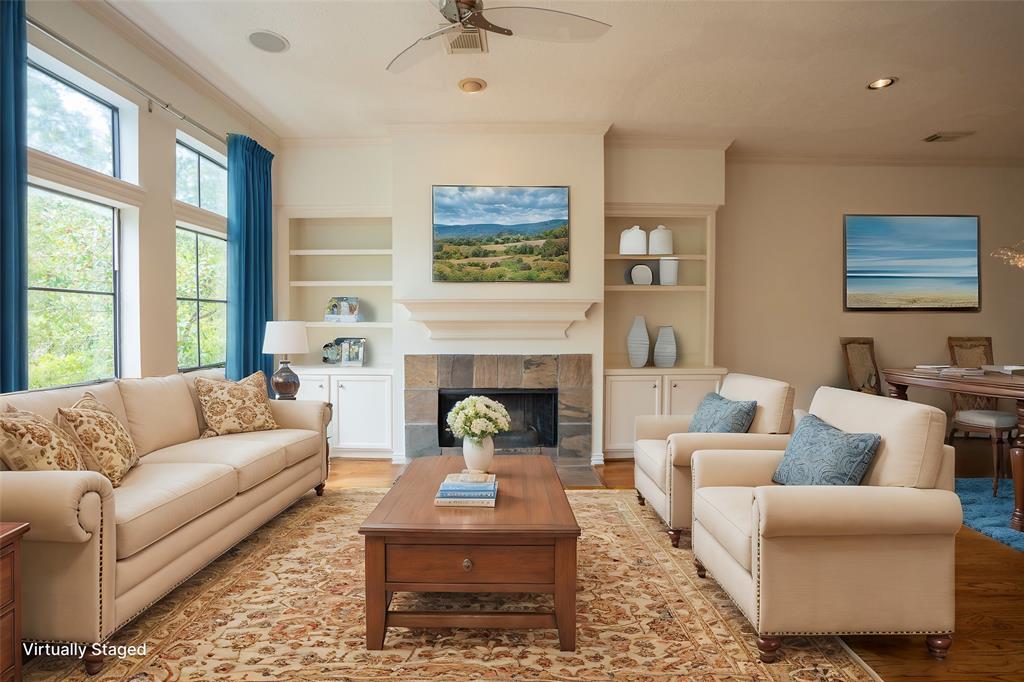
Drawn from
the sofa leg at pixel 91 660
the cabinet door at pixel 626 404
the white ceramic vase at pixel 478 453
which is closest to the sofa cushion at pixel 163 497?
the sofa leg at pixel 91 660

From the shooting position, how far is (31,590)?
6.21 feet

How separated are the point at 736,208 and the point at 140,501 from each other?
17.9 feet

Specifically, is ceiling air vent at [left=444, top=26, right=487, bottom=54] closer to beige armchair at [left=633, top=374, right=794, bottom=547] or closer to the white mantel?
the white mantel

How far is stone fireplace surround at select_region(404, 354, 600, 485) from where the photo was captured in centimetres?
491

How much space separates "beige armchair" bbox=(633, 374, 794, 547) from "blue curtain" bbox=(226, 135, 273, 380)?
317 centimetres

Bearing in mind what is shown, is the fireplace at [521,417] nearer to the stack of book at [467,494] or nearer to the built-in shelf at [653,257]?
the built-in shelf at [653,257]

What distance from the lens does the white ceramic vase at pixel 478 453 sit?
2.74m

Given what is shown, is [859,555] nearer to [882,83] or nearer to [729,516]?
[729,516]

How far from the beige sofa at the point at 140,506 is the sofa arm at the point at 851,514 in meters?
2.22

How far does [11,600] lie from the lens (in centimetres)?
171

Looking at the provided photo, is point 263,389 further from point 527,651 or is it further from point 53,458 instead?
point 527,651

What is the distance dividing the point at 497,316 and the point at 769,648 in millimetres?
3315

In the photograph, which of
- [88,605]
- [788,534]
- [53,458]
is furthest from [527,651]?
[53,458]

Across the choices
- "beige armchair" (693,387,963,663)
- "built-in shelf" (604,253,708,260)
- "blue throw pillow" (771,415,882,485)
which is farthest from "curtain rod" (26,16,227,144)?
"blue throw pillow" (771,415,882,485)
